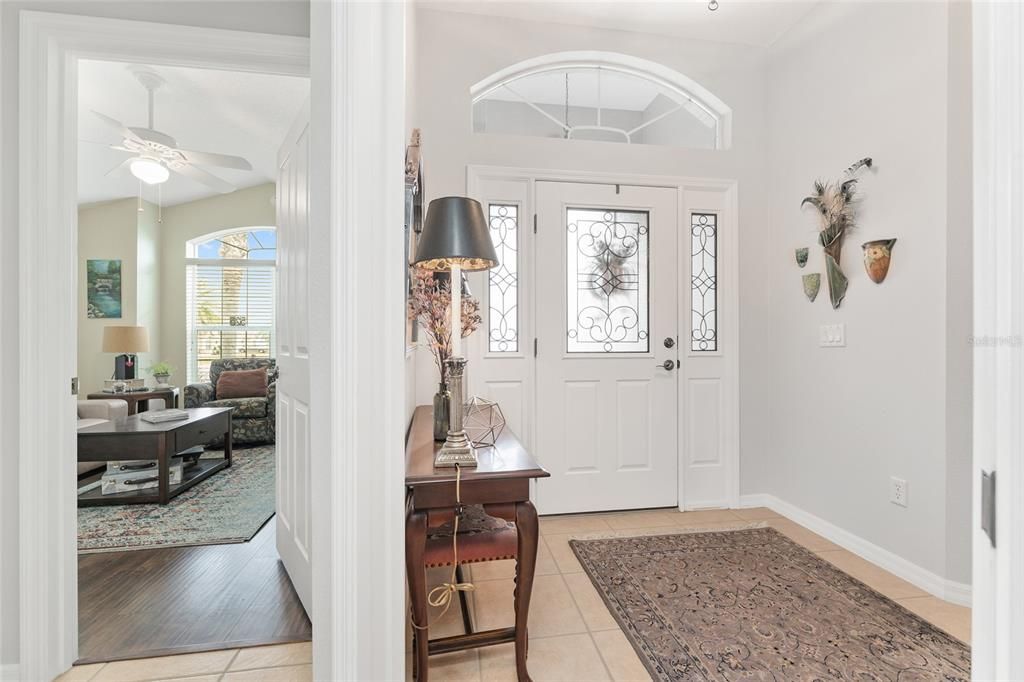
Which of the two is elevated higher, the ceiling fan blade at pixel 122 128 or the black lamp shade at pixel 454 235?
the ceiling fan blade at pixel 122 128

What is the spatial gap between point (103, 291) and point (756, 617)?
7.00 m

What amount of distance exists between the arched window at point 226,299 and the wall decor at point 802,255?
5803mm

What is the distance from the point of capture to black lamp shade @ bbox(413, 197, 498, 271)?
4.55 feet

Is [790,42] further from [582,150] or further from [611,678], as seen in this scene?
[611,678]

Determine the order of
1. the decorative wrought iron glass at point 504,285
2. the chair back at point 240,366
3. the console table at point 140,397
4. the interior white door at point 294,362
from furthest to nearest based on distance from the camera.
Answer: the chair back at point 240,366, the console table at point 140,397, the decorative wrought iron glass at point 504,285, the interior white door at point 294,362

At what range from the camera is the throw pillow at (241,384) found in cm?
491

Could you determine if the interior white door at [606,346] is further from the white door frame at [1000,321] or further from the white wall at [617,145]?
the white door frame at [1000,321]

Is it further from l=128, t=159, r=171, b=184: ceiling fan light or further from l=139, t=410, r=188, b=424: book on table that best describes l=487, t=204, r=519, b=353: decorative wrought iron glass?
l=128, t=159, r=171, b=184: ceiling fan light

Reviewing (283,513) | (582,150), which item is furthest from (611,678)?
(582,150)

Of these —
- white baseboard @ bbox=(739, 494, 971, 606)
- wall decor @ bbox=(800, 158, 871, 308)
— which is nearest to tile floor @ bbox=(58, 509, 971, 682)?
Answer: white baseboard @ bbox=(739, 494, 971, 606)

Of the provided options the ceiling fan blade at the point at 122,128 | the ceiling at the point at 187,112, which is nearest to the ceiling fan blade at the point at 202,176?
the ceiling at the point at 187,112

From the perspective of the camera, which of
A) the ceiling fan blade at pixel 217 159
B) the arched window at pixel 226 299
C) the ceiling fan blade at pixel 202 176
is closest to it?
the ceiling fan blade at pixel 217 159

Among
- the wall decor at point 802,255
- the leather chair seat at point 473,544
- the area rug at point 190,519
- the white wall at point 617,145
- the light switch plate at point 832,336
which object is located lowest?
the area rug at point 190,519

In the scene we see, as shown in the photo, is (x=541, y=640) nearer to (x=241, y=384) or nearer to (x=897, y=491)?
(x=897, y=491)
